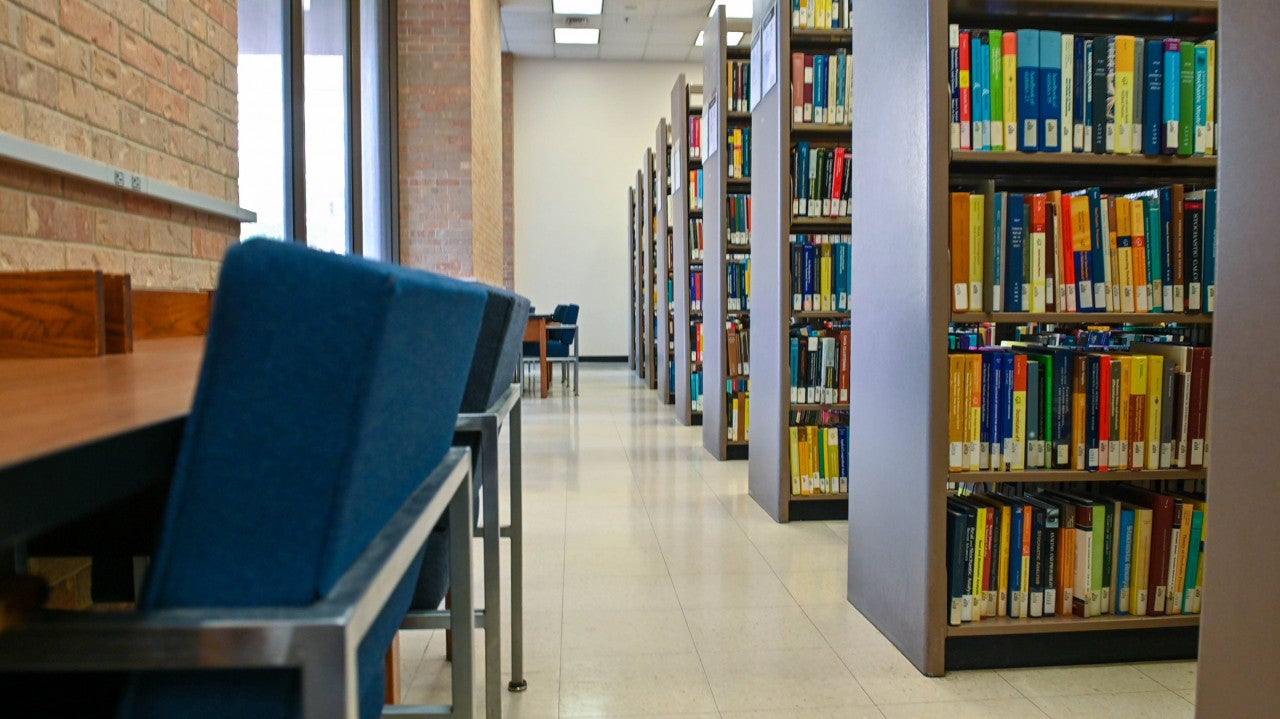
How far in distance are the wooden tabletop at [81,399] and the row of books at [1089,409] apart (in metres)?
1.70

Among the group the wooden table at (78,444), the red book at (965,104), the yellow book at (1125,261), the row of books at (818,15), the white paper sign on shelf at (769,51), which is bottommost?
the wooden table at (78,444)

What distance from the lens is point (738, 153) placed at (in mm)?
4691

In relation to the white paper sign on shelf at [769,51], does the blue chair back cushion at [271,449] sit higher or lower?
lower

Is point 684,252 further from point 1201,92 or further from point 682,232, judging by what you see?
point 1201,92

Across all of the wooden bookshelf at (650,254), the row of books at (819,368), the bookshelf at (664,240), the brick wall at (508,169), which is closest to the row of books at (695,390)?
the bookshelf at (664,240)

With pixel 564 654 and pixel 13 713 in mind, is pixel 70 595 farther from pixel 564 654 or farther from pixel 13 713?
pixel 13 713

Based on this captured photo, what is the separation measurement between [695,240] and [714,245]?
129cm

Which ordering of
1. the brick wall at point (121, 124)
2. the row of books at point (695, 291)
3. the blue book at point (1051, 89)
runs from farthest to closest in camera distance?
1. the row of books at point (695, 291)
2. the blue book at point (1051, 89)
3. the brick wall at point (121, 124)

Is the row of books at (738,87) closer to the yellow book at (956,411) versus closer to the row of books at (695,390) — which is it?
the row of books at (695,390)

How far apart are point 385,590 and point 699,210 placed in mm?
5540

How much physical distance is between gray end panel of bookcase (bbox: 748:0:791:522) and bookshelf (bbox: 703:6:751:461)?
0.67 meters

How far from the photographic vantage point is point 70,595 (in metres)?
1.74

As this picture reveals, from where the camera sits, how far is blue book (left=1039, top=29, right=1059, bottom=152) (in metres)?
2.12

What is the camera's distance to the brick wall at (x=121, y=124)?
65.7 inches
